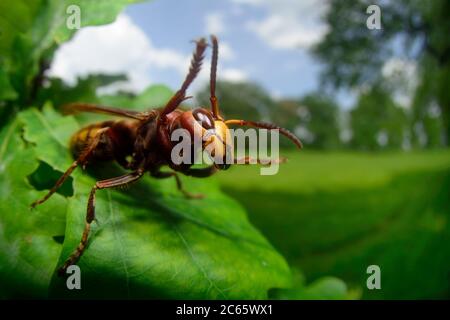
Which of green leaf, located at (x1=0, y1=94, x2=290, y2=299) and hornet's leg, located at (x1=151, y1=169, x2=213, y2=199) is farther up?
hornet's leg, located at (x1=151, y1=169, x2=213, y2=199)

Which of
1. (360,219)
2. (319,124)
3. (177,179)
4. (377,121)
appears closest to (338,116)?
(319,124)

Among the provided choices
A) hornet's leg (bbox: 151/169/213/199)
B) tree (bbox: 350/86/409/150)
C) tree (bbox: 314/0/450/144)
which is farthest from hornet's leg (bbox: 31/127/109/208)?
tree (bbox: 350/86/409/150)

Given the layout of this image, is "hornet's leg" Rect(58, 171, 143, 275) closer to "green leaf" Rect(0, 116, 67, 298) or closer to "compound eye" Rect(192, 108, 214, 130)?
"green leaf" Rect(0, 116, 67, 298)

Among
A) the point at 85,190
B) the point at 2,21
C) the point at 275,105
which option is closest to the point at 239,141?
the point at 85,190

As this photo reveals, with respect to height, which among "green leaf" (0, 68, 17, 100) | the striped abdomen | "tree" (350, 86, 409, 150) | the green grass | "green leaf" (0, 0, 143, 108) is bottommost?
the green grass

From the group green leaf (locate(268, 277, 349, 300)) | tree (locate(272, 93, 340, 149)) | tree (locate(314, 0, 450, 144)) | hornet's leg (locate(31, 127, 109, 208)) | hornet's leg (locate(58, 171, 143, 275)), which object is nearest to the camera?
hornet's leg (locate(58, 171, 143, 275))

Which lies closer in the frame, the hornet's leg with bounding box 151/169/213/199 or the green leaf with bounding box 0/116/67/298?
the green leaf with bounding box 0/116/67/298

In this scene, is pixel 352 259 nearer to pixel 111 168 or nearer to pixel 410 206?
pixel 410 206
